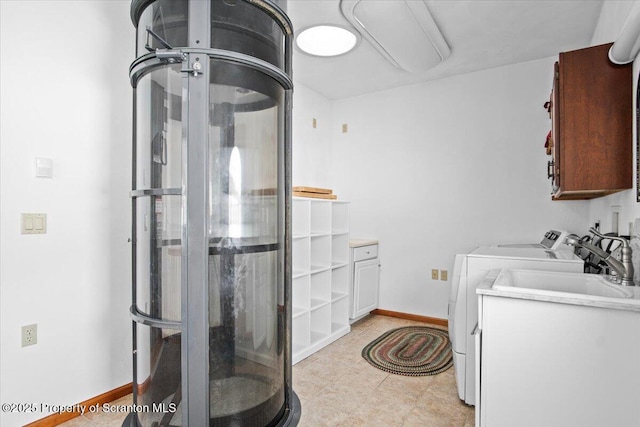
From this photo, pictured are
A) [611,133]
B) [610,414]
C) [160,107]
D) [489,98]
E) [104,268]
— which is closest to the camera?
[610,414]

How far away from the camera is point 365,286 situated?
3.70 m

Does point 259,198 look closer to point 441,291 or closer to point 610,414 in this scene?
point 610,414

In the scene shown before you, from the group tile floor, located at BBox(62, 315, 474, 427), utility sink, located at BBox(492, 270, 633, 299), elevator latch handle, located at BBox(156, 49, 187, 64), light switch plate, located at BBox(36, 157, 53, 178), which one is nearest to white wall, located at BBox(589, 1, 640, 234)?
utility sink, located at BBox(492, 270, 633, 299)

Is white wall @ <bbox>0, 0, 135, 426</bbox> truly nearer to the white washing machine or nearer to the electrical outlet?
the electrical outlet

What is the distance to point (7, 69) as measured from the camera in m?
1.74

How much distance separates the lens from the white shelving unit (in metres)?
2.91

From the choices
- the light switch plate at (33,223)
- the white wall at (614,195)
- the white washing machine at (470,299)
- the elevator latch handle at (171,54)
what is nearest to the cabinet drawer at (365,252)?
the white washing machine at (470,299)

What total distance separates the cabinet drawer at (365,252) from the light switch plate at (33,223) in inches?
96.4

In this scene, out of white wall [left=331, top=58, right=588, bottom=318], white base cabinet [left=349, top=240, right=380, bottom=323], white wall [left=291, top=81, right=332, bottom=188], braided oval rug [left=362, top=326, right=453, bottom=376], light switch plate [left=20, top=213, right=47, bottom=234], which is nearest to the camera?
light switch plate [left=20, top=213, right=47, bottom=234]

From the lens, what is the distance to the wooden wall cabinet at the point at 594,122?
168cm

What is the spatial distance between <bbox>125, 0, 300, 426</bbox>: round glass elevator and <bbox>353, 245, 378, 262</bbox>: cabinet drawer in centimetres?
211

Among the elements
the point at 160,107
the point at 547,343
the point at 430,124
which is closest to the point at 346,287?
the point at 430,124

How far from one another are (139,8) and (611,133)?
212 centimetres

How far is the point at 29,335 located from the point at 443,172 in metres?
→ 3.42
